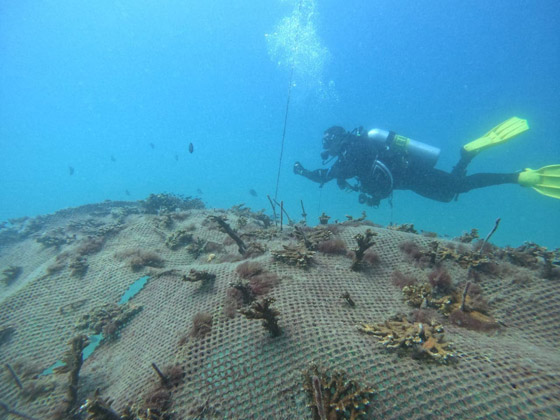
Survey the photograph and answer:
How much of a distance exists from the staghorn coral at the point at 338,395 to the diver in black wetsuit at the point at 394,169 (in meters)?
10.6

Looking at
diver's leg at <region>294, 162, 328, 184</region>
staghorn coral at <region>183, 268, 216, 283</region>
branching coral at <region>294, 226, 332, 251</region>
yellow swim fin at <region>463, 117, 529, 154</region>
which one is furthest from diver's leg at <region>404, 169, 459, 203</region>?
staghorn coral at <region>183, 268, 216, 283</region>

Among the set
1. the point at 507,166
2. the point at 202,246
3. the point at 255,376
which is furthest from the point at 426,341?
the point at 507,166

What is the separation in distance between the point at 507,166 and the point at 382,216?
6411 cm

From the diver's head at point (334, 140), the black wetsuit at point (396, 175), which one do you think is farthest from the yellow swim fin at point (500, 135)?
the diver's head at point (334, 140)

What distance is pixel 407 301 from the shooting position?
458 cm

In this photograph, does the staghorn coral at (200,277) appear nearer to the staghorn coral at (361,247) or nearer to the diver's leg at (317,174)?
the staghorn coral at (361,247)

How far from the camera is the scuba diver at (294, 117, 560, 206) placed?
12.1 metres

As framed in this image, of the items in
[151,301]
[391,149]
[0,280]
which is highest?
[391,149]

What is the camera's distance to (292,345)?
3.43m

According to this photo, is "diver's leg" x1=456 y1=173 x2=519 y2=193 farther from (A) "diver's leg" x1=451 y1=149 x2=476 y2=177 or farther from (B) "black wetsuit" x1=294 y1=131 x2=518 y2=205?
(A) "diver's leg" x1=451 y1=149 x2=476 y2=177

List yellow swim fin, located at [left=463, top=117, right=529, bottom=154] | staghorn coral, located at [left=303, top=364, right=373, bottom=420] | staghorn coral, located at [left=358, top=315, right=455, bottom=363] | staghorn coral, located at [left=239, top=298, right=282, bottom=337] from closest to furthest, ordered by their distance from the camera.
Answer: staghorn coral, located at [left=303, top=364, right=373, bottom=420]
staghorn coral, located at [left=358, top=315, right=455, bottom=363]
staghorn coral, located at [left=239, top=298, right=282, bottom=337]
yellow swim fin, located at [left=463, top=117, right=529, bottom=154]

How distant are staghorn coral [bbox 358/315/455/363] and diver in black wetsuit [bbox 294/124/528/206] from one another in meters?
9.37

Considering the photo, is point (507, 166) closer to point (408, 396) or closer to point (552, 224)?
point (552, 224)

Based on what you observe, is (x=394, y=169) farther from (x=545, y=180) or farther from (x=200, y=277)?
(x=200, y=277)
